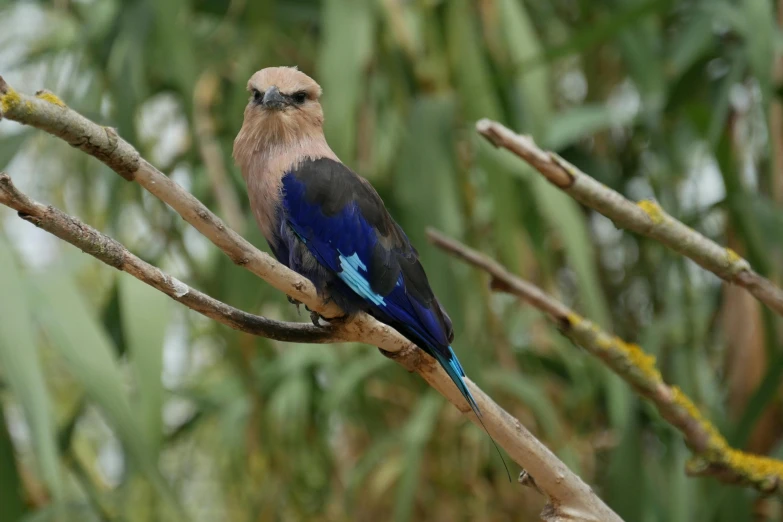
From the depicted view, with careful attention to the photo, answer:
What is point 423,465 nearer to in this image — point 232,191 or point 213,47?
point 232,191

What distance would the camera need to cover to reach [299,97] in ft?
3.49

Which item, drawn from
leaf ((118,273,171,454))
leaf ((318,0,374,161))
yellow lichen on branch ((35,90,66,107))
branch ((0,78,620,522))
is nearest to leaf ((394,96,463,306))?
leaf ((318,0,374,161))

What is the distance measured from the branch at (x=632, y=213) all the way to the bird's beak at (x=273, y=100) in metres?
0.21

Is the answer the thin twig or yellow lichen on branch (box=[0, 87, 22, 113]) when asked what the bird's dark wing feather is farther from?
the thin twig

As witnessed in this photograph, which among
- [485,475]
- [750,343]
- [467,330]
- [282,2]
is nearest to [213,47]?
[282,2]

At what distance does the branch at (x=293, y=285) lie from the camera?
746 millimetres

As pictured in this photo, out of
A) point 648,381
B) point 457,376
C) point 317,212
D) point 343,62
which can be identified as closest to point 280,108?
point 317,212

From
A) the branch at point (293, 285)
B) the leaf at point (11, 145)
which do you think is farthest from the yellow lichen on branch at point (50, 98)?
the leaf at point (11, 145)

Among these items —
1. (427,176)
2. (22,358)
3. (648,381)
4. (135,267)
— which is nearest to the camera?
(135,267)

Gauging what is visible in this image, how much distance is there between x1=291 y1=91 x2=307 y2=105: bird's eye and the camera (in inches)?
41.7

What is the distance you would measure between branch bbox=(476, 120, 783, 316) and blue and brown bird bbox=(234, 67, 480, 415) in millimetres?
164

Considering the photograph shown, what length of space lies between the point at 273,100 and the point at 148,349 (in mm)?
630

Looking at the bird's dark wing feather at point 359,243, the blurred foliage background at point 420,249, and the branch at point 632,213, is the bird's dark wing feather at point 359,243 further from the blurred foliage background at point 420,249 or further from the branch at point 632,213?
the blurred foliage background at point 420,249

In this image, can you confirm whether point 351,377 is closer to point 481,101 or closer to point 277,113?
point 481,101
